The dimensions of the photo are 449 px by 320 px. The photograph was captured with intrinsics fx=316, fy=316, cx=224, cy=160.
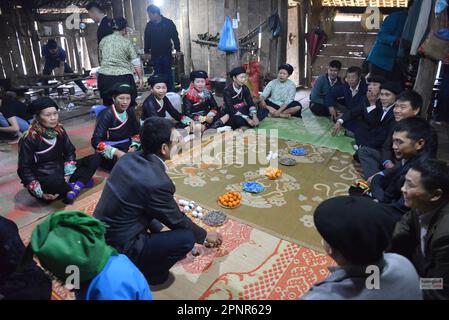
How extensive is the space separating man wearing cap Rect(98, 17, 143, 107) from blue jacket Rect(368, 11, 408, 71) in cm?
415

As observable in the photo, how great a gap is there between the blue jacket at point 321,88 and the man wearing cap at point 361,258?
16.8 feet

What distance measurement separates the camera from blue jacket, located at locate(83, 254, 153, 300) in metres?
1.39

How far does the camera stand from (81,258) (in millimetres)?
1322

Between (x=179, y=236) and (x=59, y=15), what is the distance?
10993 millimetres

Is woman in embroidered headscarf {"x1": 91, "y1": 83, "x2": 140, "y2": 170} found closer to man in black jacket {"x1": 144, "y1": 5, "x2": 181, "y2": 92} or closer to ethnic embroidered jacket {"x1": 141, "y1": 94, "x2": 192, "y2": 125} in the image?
ethnic embroidered jacket {"x1": 141, "y1": 94, "x2": 192, "y2": 125}

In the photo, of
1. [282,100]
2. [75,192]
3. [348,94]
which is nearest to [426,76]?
[348,94]

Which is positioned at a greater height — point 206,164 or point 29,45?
point 29,45

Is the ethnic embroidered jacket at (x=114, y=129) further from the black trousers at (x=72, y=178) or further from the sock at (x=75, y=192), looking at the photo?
the sock at (x=75, y=192)

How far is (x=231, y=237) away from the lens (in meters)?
2.75

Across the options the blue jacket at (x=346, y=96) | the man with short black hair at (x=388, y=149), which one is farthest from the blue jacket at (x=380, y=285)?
the blue jacket at (x=346, y=96)

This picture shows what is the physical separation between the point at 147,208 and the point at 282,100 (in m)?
4.66

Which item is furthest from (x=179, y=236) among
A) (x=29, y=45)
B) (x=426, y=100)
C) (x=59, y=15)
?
(x=59, y=15)

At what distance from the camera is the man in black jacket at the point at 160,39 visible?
6.21m

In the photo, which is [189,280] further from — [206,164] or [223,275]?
[206,164]
